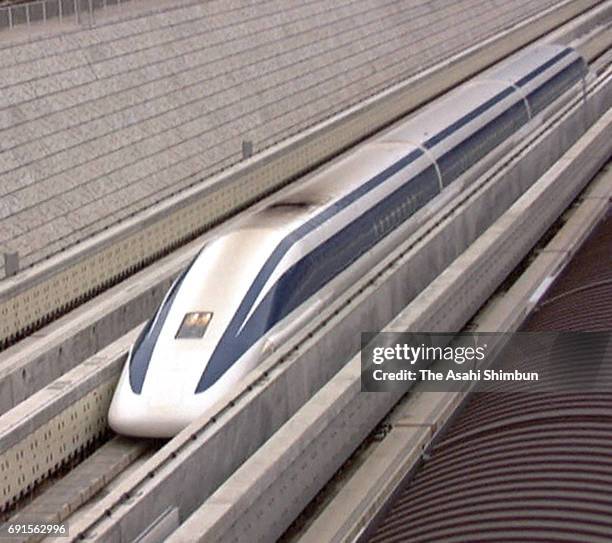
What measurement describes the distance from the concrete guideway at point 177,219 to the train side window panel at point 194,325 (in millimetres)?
4083

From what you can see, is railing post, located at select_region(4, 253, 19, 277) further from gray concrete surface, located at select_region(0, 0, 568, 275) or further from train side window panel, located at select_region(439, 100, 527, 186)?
train side window panel, located at select_region(439, 100, 527, 186)

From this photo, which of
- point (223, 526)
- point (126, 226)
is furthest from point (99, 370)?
point (126, 226)

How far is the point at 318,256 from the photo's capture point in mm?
19141

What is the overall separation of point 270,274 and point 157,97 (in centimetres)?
1121

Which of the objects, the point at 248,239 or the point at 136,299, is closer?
the point at 248,239

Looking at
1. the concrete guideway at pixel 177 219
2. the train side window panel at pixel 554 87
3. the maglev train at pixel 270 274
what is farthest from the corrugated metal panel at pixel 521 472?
the train side window panel at pixel 554 87

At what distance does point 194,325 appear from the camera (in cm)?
1670

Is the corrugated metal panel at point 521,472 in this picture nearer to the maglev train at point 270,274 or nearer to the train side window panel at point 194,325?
the maglev train at point 270,274

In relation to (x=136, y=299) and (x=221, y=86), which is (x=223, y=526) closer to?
(x=136, y=299)

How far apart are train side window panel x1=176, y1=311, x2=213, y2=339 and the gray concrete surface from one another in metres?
5.85

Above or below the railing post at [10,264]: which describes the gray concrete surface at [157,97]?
above

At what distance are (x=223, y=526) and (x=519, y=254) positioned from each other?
42.5 feet

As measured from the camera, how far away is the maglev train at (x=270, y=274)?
15.8m

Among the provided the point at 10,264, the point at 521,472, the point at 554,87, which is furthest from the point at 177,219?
the point at 521,472
